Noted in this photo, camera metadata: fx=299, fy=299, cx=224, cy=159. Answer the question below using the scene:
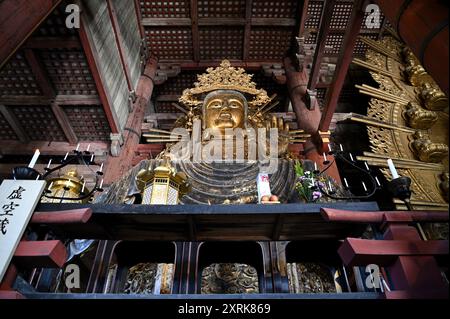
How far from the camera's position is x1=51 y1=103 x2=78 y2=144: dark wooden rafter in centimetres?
508

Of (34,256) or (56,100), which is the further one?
(56,100)

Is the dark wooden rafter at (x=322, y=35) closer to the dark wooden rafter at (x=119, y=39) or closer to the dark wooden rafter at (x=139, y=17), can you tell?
the dark wooden rafter at (x=119, y=39)

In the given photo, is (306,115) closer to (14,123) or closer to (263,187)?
(263,187)

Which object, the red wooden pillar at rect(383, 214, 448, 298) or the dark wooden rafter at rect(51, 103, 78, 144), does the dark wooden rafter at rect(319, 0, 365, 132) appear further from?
the dark wooden rafter at rect(51, 103, 78, 144)

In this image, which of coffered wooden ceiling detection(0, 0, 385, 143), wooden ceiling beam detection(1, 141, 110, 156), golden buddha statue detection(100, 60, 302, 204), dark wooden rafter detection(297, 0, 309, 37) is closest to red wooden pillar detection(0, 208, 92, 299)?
golden buddha statue detection(100, 60, 302, 204)

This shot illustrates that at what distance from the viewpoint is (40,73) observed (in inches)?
179

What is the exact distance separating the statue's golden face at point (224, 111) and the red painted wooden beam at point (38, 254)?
11.4 ft

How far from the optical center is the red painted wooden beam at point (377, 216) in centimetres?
162

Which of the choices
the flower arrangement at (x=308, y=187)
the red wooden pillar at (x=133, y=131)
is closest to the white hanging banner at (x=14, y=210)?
the flower arrangement at (x=308, y=187)

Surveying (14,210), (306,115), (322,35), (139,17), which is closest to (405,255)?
(14,210)

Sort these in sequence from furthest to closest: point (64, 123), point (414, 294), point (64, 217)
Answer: point (64, 123) → point (64, 217) → point (414, 294)

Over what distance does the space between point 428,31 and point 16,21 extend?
3.04 meters

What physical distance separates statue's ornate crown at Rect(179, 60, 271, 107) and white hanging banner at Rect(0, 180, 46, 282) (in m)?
3.78
